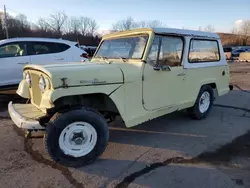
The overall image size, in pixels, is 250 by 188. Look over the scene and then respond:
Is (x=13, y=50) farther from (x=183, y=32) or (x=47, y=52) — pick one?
(x=183, y=32)

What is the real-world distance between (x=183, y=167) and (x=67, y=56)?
5.91 metres

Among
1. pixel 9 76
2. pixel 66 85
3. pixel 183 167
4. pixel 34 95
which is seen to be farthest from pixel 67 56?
pixel 183 167

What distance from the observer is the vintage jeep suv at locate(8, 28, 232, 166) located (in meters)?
3.47

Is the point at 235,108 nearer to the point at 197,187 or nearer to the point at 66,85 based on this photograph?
the point at 197,187

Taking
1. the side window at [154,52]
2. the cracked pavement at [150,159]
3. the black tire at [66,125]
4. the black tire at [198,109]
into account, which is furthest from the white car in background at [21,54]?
the black tire at [66,125]

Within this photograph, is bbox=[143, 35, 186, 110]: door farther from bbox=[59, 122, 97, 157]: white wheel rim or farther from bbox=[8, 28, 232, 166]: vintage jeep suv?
bbox=[59, 122, 97, 157]: white wheel rim

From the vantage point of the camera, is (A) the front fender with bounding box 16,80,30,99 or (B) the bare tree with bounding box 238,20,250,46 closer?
(A) the front fender with bounding box 16,80,30,99

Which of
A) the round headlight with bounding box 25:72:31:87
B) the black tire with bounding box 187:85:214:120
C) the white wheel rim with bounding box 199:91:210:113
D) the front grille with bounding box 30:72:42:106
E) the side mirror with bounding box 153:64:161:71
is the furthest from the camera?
the white wheel rim with bounding box 199:91:210:113

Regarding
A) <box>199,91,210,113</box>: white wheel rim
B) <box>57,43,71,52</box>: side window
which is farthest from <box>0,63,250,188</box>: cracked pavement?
<box>57,43,71,52</box>: side window

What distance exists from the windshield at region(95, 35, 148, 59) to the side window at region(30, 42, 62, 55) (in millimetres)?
3269

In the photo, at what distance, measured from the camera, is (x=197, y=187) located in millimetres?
3119

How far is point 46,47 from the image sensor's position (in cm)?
803

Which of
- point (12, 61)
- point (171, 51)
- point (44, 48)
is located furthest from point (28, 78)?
point (44, 48)

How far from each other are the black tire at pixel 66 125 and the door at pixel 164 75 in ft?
3.20
